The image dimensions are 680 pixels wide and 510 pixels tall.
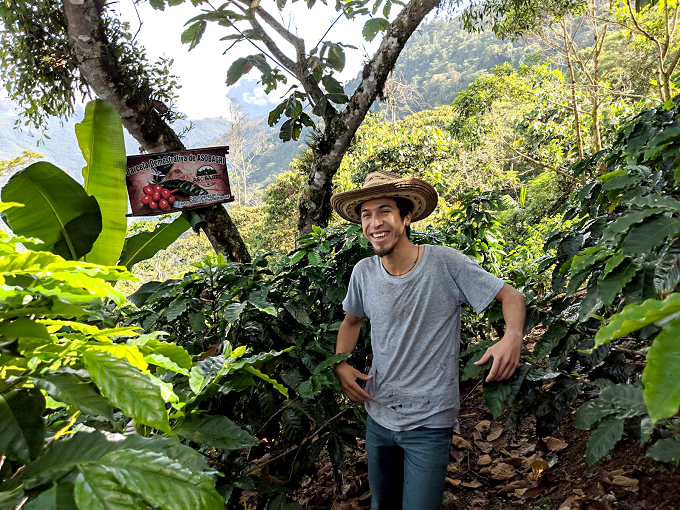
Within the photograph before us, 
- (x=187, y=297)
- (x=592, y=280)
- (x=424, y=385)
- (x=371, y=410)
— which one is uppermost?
(x=187, y=297)

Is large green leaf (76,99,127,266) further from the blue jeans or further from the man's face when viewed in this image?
the blue jeans

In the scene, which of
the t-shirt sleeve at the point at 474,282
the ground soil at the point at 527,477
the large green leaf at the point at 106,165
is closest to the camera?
the t-shirt sleeve at the point at 474,282

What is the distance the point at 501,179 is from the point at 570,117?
6.56 ft

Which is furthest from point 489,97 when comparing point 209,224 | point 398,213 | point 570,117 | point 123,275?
point 123,275

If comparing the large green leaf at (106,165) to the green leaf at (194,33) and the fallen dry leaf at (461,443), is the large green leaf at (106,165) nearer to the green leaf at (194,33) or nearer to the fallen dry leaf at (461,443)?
the green leaf at (194,33)

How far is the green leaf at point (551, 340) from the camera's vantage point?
126 centimetres

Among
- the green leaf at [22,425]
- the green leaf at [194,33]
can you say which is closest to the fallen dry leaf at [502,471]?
the green leaf at [22,425]

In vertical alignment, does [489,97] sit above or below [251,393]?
above

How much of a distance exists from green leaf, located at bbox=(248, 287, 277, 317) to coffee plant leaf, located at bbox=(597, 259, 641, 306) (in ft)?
3.32

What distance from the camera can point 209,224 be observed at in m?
2.87

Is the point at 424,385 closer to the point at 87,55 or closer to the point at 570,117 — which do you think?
the point at 87,55

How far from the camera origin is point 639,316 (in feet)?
1.38

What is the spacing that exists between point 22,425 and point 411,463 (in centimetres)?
114

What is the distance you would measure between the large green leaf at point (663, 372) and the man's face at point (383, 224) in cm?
109
